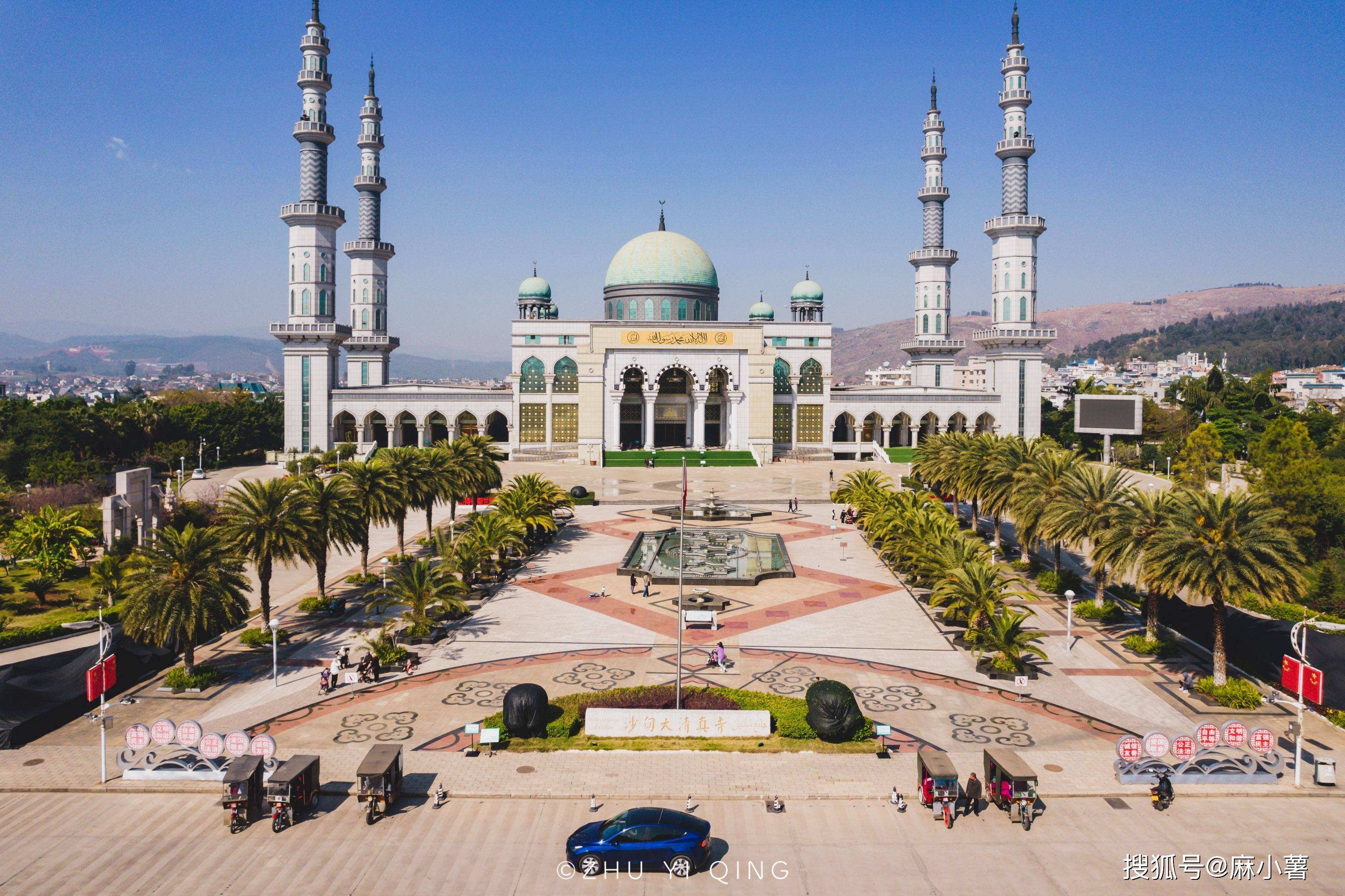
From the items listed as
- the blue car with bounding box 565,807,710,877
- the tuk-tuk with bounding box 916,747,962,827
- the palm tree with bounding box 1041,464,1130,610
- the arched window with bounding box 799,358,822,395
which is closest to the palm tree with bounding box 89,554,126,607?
the blue car with bounding box 565,807,710,877

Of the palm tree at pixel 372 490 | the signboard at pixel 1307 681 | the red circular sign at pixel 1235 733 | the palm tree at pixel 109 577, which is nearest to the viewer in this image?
the red circular sign at pixel 1235 733

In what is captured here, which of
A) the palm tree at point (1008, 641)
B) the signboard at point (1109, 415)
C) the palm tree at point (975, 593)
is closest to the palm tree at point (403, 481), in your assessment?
the palm tree at point (975, 593)

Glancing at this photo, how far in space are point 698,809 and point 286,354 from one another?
63965 millimetres

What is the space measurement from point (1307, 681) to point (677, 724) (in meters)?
14.2

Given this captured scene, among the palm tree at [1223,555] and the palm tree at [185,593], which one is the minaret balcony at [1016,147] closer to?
the palm tree at [1223,555]

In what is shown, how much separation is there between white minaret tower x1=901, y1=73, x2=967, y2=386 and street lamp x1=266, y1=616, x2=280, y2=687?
68406mm

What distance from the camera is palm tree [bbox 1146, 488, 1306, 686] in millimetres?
22172

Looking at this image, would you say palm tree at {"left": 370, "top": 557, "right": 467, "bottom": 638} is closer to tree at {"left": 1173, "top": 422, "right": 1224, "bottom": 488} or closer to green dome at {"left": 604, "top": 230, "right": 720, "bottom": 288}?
tree at {"left": 1173, "top": 422, "right": 1224, "bottom": 488}

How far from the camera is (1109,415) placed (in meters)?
55.9

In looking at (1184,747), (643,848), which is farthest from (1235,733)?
(643,848)

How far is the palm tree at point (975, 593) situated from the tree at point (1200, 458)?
3025cm

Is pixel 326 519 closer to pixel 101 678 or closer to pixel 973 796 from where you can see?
pixel 101 678

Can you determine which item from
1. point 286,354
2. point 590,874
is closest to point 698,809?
point 590,874

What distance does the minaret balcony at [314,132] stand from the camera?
6906cm
